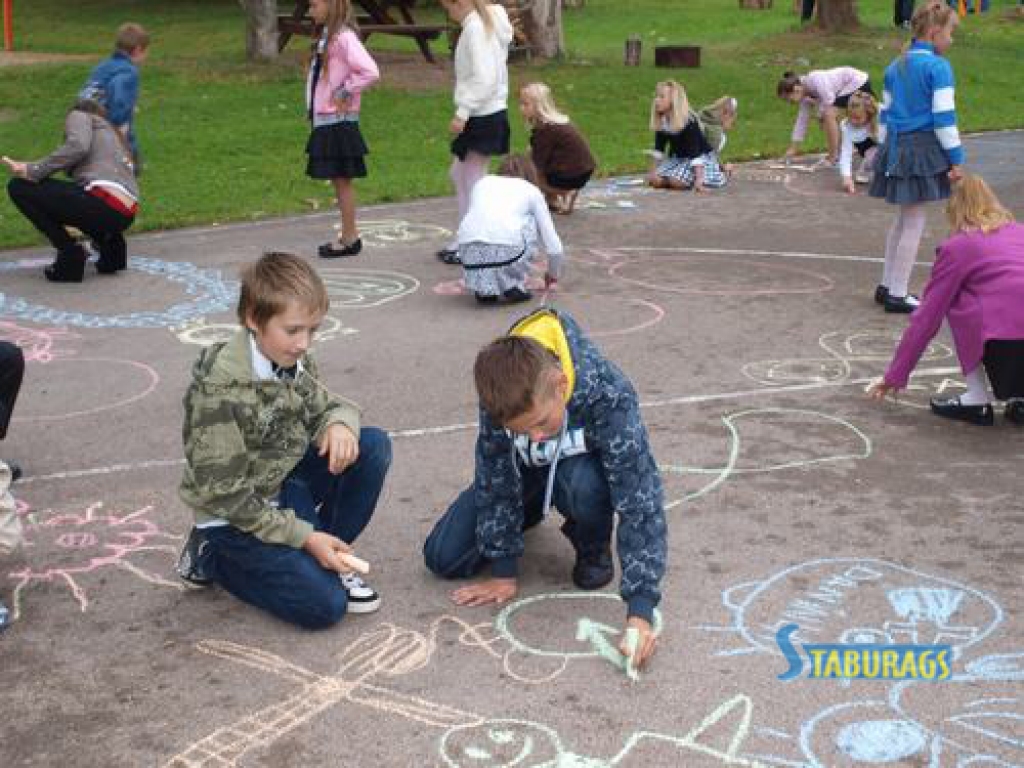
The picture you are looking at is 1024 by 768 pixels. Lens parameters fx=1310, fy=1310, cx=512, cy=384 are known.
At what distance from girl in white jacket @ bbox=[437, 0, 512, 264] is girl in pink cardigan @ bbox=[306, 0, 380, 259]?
547 millimetres

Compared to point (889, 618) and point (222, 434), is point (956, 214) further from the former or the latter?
point (222, 434)

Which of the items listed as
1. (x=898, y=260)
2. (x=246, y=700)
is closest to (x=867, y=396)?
(x=898, y=260)

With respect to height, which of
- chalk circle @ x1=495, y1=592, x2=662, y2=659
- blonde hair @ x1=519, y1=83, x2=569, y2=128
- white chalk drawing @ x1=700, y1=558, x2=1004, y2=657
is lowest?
chalk circle @ x1=495, y1=592, x2=662, y2=659

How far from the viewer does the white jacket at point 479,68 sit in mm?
7883

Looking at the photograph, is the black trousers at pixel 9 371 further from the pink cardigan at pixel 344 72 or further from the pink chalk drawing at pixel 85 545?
the pink cardigan at pixel 344 72

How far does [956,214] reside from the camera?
5.32m

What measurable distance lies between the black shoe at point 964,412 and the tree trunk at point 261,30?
14664 mm

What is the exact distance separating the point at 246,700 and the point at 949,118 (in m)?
4.90

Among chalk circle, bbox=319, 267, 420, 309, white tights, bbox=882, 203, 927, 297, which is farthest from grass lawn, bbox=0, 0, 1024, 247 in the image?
white tights, bbox=882, 203, 927, 297

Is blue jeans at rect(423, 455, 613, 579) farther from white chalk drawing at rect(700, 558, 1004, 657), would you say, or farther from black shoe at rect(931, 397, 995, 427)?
black shoe at rect(931, 397, 995, 427)

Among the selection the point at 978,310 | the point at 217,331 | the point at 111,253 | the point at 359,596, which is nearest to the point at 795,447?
the point at 978,310

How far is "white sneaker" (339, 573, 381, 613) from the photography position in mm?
3695

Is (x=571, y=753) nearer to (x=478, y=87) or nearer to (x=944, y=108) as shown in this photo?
(x=944, y=108)

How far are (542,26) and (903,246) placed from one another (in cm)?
1304
